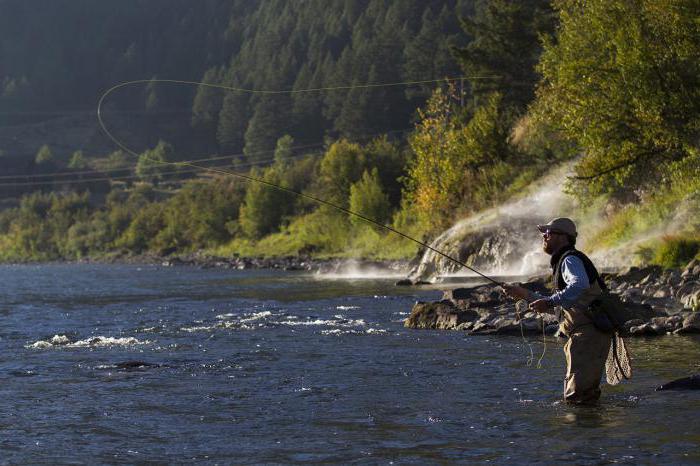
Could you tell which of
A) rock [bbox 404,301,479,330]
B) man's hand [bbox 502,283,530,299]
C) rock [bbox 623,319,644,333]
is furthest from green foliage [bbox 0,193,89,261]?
man's hand [bbox 502,283,530,299]

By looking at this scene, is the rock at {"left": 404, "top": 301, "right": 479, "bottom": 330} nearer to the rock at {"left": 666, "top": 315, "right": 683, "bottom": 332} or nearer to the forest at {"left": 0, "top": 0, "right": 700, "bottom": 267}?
the rock at {"left": 666, "top": 315, "right": 683, "bottom": 332}

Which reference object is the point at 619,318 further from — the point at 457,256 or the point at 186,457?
the point at 457,256

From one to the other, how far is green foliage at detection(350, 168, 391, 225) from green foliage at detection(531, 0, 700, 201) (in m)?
47.7

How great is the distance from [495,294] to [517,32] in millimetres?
40795

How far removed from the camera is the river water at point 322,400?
→ 11.3 m

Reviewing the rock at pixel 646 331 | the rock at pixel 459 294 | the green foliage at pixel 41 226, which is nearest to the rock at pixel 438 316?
the rock at pixel 459 294

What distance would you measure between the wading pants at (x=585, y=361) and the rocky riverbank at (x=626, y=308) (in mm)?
5222

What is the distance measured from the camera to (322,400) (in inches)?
576

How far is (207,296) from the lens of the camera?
4122cm

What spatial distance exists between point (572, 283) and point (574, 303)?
1.56 feet

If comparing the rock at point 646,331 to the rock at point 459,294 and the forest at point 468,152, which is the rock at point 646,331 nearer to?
the rock at point 459,294

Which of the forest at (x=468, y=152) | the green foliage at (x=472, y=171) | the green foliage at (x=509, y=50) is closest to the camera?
the forest at (x=468, y=152)

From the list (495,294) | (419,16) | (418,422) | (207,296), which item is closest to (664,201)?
(495,294)

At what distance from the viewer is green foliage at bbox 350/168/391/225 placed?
265ft
